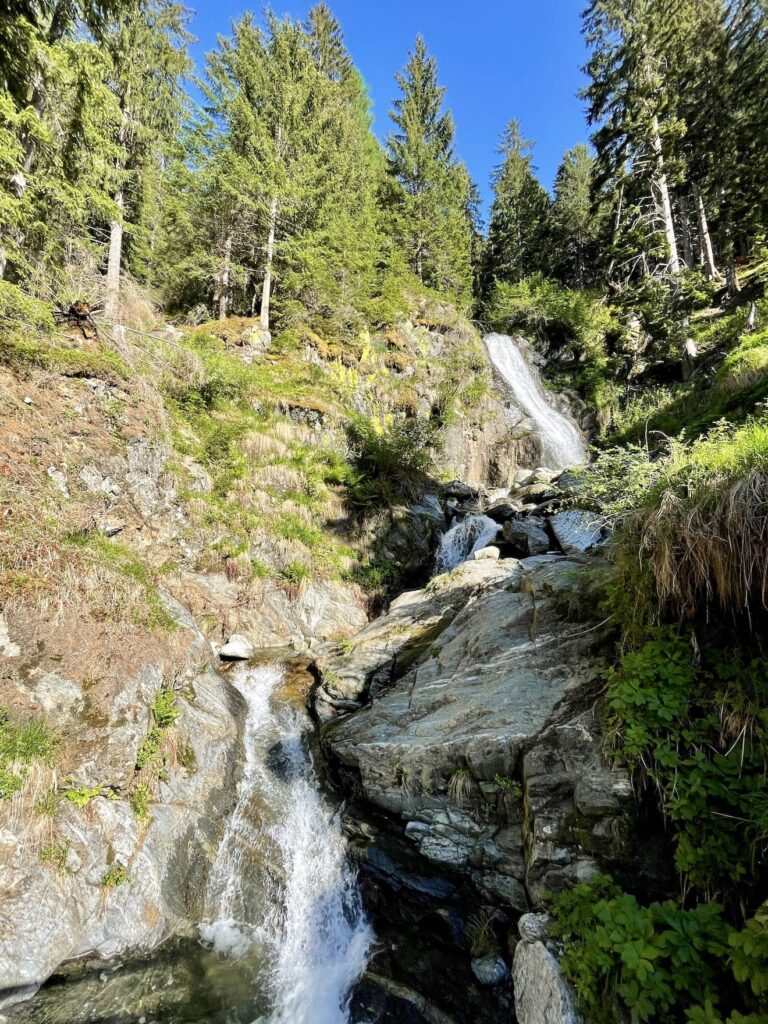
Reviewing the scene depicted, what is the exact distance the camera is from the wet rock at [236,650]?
911 centimetres

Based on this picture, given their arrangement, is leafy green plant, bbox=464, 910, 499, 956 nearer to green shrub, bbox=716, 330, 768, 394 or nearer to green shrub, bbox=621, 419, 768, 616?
green shrub, bbox=621, 419, 768, 616

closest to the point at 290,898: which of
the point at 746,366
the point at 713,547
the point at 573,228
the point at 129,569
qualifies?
the point at 129,569

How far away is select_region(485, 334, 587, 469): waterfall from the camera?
18656mm

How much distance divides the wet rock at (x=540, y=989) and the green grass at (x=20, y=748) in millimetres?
4955

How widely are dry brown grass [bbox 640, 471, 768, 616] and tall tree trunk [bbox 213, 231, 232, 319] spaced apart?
17.8 m

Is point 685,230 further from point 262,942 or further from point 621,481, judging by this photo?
point 262,942

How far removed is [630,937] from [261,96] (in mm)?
24905

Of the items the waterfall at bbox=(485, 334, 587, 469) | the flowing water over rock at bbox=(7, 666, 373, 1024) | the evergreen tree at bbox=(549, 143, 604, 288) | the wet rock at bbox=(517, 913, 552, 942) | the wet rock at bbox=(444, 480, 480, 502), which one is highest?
the evergreen tree at bbox=(549, 143, 604, 288)

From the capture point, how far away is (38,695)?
17.0 ft

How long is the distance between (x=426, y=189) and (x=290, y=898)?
3259cm

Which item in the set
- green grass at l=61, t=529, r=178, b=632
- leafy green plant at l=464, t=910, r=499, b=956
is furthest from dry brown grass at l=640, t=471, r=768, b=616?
green grass at l=61, t=529, r=178, b=632

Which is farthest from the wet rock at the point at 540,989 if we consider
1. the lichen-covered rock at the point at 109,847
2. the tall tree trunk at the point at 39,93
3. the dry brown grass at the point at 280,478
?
the dry brown grass at the point at 280,478

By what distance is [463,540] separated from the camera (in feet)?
41.5

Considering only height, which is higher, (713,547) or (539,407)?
(539,407)
